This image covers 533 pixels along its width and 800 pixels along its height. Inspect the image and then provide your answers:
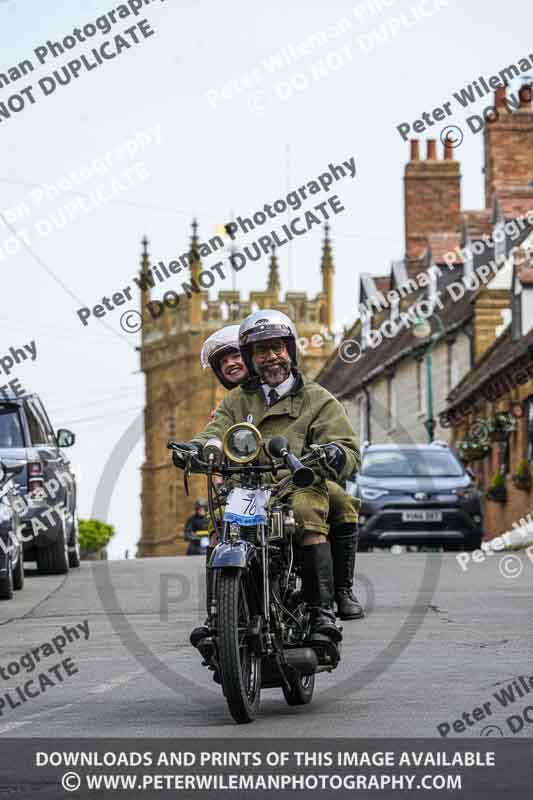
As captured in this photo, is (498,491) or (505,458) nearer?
(498,491)

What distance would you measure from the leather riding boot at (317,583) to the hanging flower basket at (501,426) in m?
33.0

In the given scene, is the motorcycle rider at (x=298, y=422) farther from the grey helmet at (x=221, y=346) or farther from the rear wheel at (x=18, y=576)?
the rear wheel at (x=18, y=576)

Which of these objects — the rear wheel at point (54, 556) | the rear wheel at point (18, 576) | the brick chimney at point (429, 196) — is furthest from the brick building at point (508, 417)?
the rear wheel at point (18, 576)

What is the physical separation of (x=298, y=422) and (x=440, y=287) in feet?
171

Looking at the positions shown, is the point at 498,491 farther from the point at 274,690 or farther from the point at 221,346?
the point at 274,690

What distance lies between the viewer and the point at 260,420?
8844mm

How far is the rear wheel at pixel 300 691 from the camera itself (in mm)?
8703

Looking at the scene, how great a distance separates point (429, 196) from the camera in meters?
66.1

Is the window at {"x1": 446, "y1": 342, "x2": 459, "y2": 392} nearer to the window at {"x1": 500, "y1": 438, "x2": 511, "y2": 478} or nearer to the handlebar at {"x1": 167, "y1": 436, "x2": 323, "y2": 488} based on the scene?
the window at {"x1": 500, "y1": 438, "x2": 511, "y2": 478}

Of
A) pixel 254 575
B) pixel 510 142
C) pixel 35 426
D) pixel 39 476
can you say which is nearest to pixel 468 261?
pixel 510 142

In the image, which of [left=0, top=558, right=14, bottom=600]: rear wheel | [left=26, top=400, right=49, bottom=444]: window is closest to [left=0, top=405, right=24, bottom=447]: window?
[left=26, top=400, right=49, bottom=444]: window

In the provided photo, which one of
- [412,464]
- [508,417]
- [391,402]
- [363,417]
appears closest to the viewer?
[412,464]

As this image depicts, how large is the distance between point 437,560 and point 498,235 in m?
29.0

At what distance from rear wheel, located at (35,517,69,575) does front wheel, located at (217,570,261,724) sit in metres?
14.1
